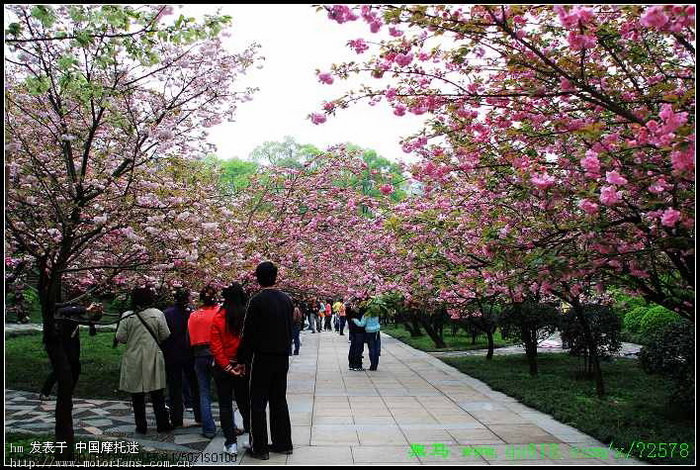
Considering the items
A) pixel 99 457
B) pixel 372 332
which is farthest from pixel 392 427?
pixel 372 332

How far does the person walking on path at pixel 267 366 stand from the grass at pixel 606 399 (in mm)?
3274

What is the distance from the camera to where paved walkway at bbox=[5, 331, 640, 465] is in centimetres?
546

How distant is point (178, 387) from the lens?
702cm

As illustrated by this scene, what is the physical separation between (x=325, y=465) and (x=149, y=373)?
255cm

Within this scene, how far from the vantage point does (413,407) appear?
828 cm

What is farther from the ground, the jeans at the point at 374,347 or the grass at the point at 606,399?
the jeans at the point at 374,347

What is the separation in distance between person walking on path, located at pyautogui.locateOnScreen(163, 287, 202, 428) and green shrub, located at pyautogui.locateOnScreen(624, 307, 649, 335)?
720 inches

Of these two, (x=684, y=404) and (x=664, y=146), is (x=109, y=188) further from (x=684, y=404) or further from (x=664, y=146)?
(x=684, y=404)

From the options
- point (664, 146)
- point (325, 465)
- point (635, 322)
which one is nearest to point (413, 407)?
point (325, 465)

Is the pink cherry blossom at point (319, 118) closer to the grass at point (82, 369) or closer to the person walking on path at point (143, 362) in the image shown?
the person walking on path at point (143, 362)

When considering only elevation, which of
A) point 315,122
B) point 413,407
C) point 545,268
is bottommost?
point 413,407

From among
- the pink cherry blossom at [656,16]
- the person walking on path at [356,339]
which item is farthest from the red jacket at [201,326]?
the person walking on path at [356,339]

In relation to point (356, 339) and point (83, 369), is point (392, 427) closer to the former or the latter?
point (356, 339)

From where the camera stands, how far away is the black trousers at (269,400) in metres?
5.47
